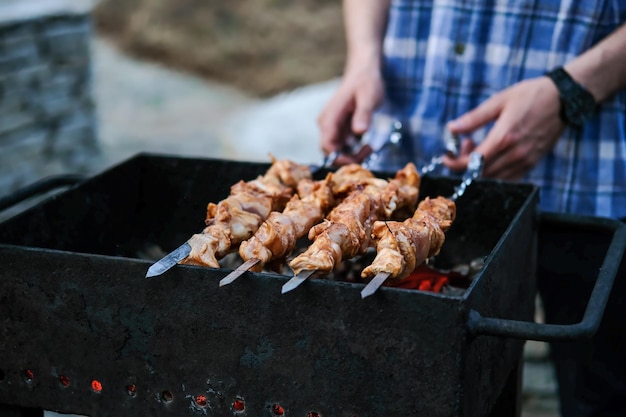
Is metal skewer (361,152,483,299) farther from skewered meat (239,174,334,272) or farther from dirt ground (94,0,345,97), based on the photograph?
dirt ground (94,0,345,97)

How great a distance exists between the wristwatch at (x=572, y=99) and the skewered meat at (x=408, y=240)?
60cm

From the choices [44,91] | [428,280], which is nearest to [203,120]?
[44,91]

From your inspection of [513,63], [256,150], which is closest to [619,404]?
[513,63]

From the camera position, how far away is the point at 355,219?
2.02 metres

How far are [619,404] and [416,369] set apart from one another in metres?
1.42

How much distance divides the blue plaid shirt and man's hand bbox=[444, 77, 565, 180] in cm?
15

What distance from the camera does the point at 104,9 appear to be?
41.9 feet

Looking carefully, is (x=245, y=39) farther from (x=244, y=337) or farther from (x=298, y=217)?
(x=244, y=337)

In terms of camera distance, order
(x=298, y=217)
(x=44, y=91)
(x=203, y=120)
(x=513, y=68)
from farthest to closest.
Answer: (x=203, y=120) → (x=44, y=91) → (x=513, y=68) → (x=298, y=217)

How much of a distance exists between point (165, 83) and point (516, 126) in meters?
9.38

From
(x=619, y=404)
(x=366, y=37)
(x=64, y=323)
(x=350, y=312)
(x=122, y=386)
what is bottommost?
(x=619, y=404)

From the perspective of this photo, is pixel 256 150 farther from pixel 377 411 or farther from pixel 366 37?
pixel 377 411

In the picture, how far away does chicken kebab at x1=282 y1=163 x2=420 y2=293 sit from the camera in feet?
5.75

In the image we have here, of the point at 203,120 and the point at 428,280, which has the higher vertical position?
the point at 428,280
